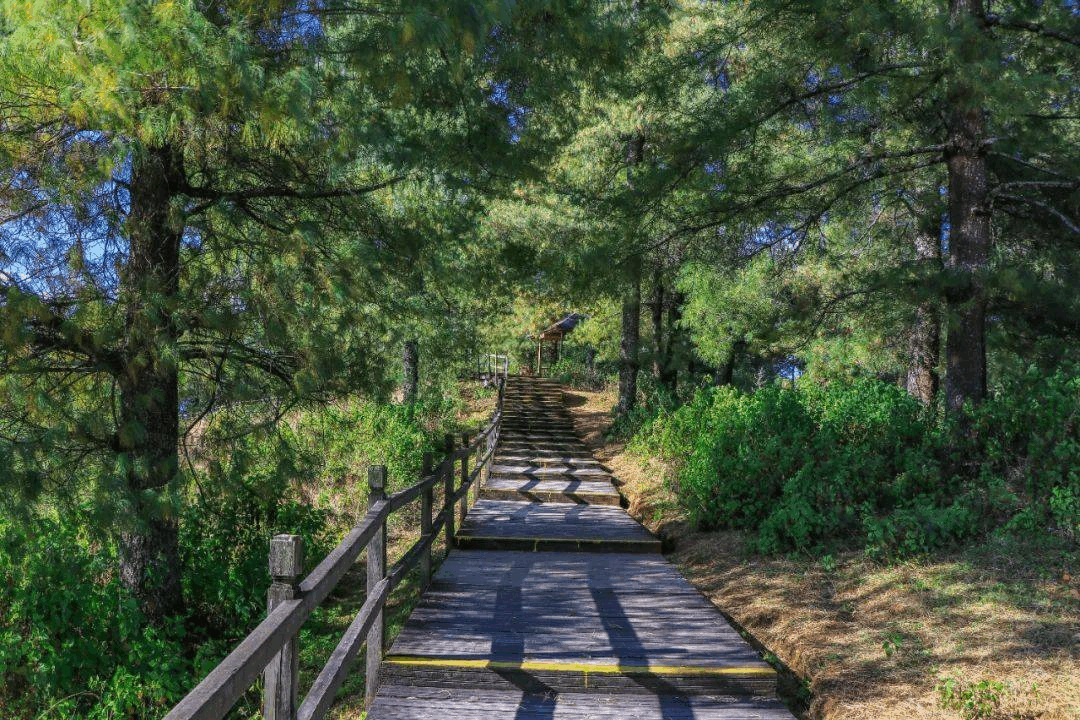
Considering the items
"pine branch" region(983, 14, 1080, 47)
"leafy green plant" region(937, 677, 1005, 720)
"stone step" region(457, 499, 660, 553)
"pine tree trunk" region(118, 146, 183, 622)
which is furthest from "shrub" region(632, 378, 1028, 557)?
"pine tree trunk" region(118, 146, 183, 622)

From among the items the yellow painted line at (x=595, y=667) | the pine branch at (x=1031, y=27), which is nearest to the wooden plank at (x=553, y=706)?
the yellow painted line at (x=595, y=667)

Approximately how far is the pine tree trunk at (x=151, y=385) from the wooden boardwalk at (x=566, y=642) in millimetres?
2184

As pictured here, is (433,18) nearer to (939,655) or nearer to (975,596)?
(939,655)

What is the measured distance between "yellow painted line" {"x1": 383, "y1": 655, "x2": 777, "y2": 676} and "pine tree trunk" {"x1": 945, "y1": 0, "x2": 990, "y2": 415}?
4.97 meters

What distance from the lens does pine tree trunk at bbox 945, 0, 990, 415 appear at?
25.3 feet

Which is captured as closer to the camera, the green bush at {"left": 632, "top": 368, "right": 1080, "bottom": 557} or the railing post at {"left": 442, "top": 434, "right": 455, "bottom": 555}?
the green bush at {"left": 632, "top": 368, "right": 1080, "bottom": 557}

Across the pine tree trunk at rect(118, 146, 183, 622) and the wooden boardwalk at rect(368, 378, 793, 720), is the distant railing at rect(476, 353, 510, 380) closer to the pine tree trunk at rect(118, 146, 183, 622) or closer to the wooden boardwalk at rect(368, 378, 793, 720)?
the wooden boardwalk at rect(368, 378, 793, 720)

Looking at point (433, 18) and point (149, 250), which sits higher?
point (433, 18)

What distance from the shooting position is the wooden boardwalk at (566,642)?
4219 millimetres

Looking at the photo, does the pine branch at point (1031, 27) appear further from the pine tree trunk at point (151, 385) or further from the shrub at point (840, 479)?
the pine tree trunk at point (151, 385)

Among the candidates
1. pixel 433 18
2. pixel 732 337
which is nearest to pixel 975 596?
pixel 433 18

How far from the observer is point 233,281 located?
18.1ft

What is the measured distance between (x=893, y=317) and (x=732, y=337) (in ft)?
22.4

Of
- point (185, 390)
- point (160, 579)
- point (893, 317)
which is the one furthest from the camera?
point (893, 317)
